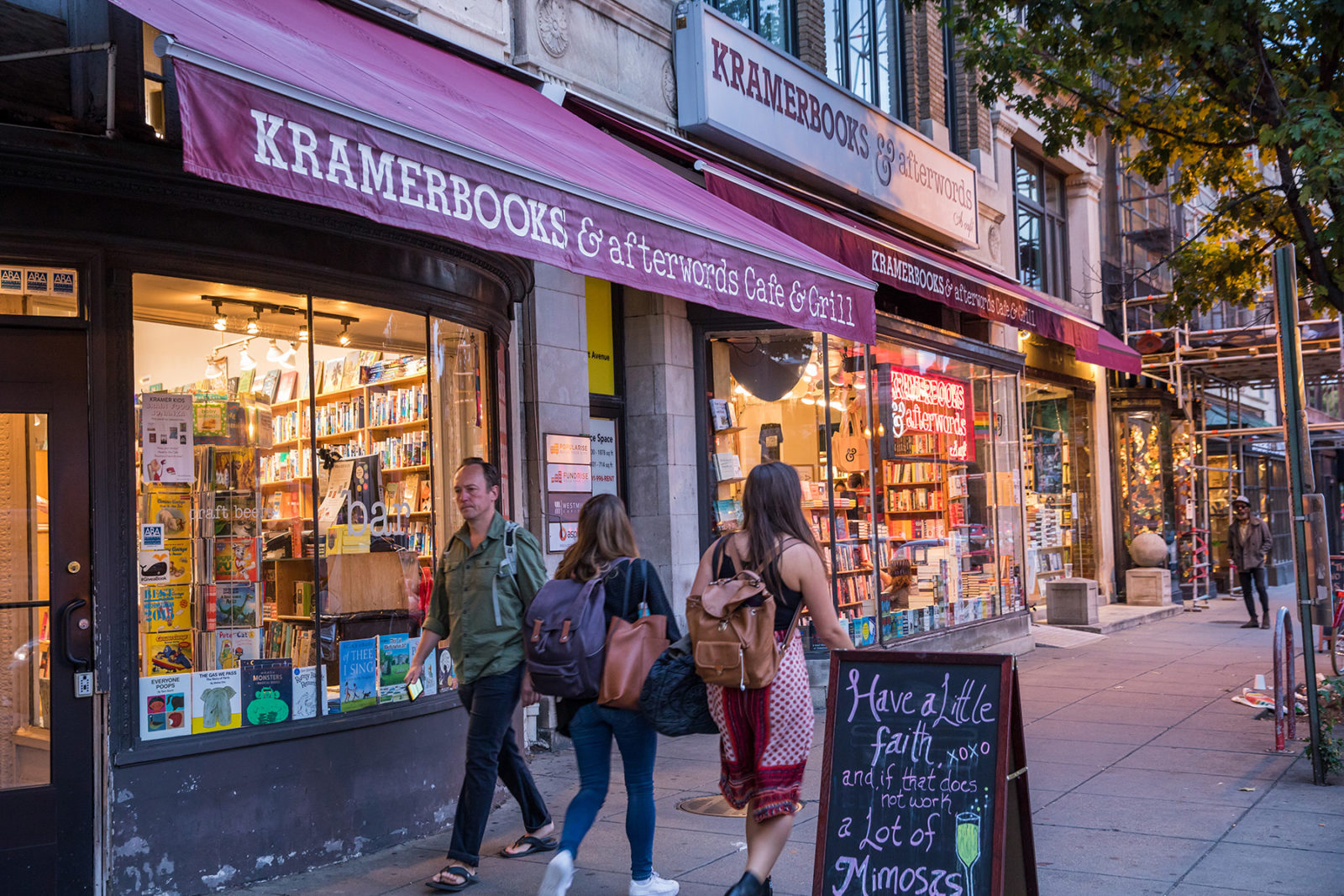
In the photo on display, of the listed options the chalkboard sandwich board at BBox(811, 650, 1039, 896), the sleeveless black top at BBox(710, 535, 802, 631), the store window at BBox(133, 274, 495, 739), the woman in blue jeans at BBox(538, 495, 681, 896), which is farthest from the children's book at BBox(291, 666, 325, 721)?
the chalkboard sandwich board at BBox(811, 650, 1039, 896)

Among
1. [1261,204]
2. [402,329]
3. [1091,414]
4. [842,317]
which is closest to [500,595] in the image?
[402,329]

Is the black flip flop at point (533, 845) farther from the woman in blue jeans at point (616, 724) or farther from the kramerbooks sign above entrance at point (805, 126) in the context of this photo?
the kramerbooks sign above entrance at point (805, 126)

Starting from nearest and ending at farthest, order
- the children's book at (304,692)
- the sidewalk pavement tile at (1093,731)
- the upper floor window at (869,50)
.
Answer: the children's book at (304,692), the sidewalk pavement tile at (1093,731), the upper floor window at (869,50)

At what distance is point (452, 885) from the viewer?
5.68m

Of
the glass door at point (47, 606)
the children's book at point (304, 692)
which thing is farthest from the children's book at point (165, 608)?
the children's book at point (304, 692)

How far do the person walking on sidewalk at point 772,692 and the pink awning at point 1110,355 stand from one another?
483 inches

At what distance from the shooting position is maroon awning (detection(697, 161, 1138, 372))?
9.93m

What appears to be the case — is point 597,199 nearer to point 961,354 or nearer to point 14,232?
point 14,232

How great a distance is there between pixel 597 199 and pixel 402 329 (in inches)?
69.5

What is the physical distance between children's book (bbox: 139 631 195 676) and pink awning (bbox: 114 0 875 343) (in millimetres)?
2460

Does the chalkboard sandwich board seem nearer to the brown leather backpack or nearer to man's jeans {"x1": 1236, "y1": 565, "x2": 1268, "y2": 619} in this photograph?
the brown leather backpack

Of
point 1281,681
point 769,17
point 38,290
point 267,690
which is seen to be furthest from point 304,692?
point 769,17

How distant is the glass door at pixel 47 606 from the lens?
5438mm

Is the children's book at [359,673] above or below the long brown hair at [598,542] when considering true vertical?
below
